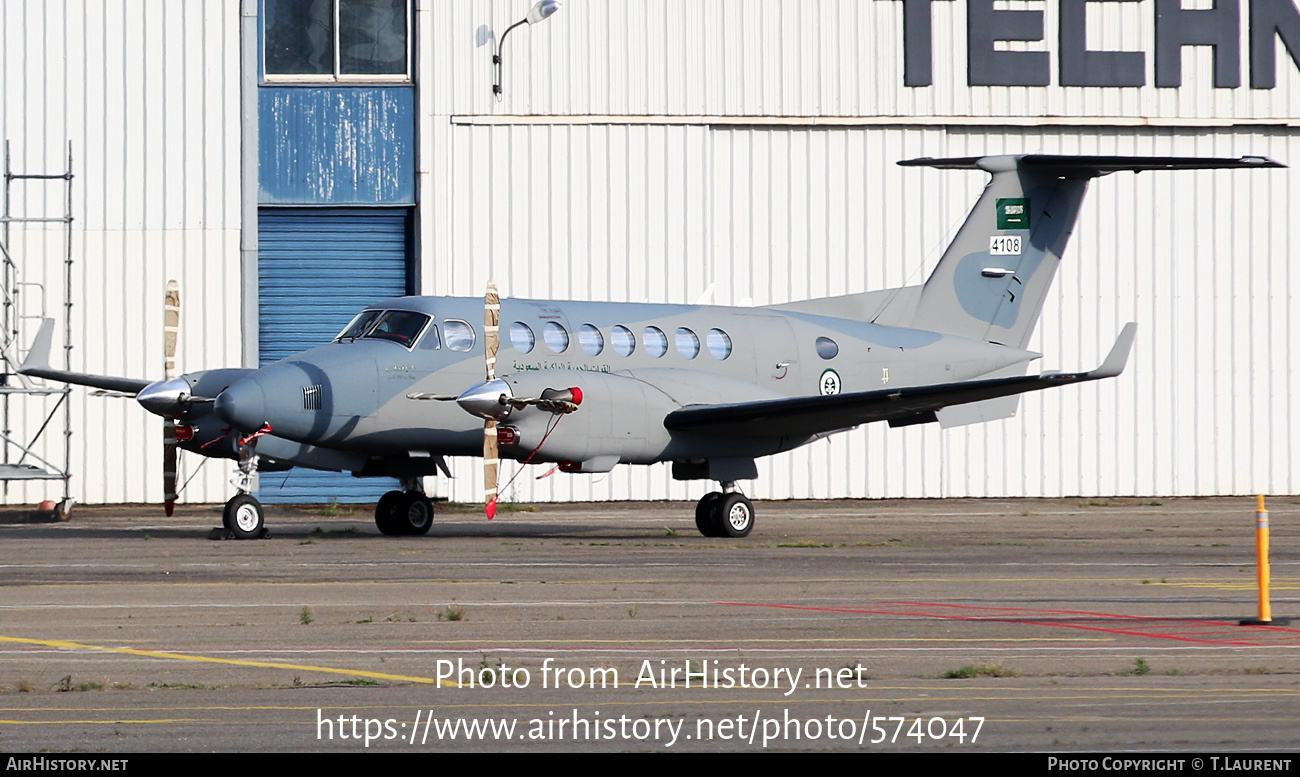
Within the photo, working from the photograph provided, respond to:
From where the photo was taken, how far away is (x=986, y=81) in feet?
99.5

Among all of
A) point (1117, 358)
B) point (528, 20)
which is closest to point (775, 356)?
point (1117, 358)

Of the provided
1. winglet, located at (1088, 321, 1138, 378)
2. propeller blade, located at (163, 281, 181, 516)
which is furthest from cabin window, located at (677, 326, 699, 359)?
propeller blade, located at (163, 281, 181, 516)

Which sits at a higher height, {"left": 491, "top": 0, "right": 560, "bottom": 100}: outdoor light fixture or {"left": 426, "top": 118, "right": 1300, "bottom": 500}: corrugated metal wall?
{"left": 491, "top": 0, "right": 560, "bottom": 100}: outdoor light fixture

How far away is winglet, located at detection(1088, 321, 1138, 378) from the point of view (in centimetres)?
1827

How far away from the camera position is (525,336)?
19516mm

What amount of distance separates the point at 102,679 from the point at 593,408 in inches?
407

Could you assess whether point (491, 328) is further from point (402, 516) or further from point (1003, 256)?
point (1003, 256)

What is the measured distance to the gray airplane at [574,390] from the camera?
18.3m

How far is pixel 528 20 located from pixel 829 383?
34.2 feet

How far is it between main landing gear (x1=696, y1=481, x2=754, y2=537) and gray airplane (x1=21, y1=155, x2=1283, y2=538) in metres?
0.02

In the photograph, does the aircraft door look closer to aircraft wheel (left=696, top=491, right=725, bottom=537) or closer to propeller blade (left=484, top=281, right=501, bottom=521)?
aircraft wheel (left=696, top=491, right=725, bottom=537)

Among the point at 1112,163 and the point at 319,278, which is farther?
the point at 319,278
